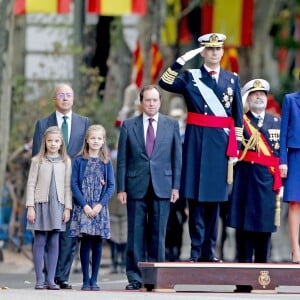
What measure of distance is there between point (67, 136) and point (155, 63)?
535 inches

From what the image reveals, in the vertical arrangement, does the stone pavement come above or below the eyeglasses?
below

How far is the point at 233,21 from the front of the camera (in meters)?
41.1

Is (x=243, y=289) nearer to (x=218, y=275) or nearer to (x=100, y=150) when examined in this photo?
(x=218, y=275)

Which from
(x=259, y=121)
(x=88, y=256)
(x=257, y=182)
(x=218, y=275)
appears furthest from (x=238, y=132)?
(x=88, y=256)

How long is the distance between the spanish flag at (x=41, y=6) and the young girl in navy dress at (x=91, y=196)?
1146cm

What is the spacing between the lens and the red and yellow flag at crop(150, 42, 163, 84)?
120ft

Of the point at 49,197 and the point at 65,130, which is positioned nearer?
the point at 49,197

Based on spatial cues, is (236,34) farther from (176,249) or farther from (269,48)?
(176,249)

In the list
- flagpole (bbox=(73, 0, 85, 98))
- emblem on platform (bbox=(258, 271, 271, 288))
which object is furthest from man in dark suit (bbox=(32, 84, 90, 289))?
flagpole (bbox=(73, 0, 85, 98))

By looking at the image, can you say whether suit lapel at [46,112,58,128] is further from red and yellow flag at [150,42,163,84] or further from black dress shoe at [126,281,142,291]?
red and yellow flag at [150,42,163,84]

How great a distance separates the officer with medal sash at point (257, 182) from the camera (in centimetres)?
2355

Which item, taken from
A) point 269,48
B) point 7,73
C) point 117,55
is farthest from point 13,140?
point 269,48

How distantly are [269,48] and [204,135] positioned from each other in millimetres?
22898

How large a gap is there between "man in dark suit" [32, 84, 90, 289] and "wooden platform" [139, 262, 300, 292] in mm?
1585
